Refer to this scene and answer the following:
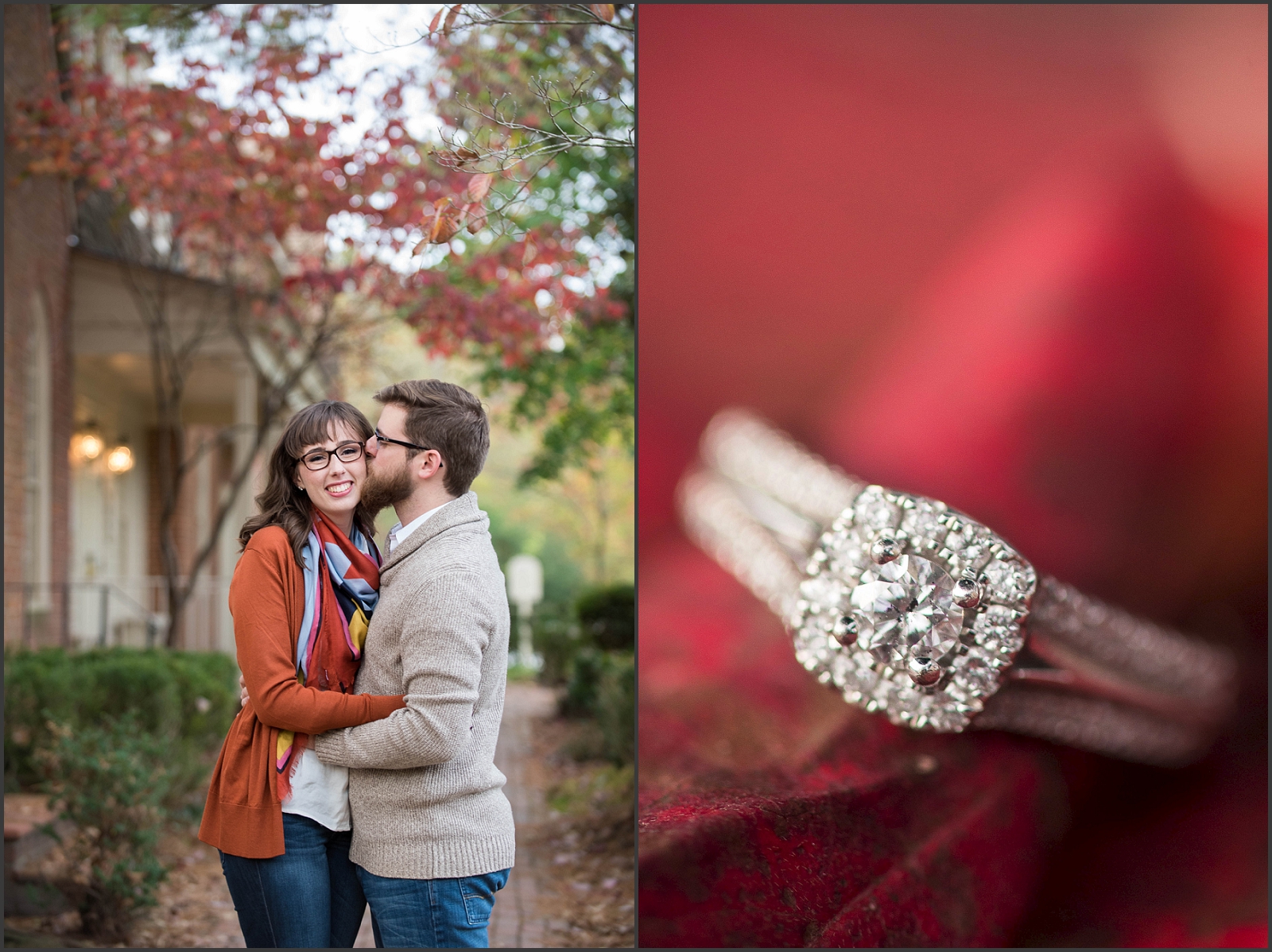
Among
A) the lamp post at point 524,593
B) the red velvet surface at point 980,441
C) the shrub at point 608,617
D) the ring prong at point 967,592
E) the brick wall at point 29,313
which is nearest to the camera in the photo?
the ring prong at point 967,592

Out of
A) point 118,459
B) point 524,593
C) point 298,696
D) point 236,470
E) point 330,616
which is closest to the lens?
point 298,696

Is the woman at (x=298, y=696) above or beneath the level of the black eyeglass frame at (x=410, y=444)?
beneath

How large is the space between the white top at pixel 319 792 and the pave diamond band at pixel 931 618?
80 centimetres

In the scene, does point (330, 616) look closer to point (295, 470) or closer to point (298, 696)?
point (298, 696)

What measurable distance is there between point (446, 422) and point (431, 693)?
49 centimetres

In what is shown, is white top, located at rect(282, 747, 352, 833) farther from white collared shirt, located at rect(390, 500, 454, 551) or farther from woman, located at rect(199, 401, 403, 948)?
white collared shirt, located at rect(390, 500, 454, 551)

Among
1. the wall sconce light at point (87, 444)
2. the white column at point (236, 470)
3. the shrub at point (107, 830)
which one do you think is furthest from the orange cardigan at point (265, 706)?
the wall sconce light at point (87, 444)

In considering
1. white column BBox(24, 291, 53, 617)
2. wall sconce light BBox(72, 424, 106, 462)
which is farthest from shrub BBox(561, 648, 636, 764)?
wall sconce light BBox(72, 424, 106, 462)

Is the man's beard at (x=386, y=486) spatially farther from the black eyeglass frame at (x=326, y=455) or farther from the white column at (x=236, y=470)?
the white column at (x=236, y=470)

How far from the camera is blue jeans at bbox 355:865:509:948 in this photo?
1767 millimetres

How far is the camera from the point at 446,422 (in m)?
1.84

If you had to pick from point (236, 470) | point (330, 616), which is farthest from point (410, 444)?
point (236, 470)

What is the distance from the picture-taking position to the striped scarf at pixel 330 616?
5.81ft

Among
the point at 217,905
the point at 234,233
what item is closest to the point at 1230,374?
the point at 217,905
